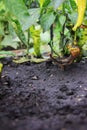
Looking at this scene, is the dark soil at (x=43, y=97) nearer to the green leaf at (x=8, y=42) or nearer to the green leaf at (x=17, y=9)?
the green leaf at (x=17, y=9)

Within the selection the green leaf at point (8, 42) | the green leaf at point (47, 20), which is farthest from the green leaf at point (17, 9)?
the green leaf at point (8, 42)

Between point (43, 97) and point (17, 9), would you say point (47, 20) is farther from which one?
point (43, 97)

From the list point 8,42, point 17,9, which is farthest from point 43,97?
point 8,42

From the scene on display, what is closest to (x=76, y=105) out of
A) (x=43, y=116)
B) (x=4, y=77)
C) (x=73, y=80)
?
(x=43, y=116)

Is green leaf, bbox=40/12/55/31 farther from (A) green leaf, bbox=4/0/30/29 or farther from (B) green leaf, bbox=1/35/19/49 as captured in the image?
(B) green leaf, bbox=1/35/19/49

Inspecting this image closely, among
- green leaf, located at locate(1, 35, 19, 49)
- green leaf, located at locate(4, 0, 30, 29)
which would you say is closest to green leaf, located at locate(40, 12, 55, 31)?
green leaf, located at locate(4, 0, 30, 29)

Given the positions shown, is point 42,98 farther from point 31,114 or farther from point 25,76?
point 25,76
